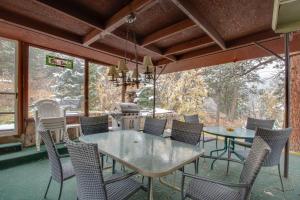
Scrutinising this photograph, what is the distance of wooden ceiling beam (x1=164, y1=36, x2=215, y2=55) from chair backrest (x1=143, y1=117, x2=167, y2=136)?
1.63 metres

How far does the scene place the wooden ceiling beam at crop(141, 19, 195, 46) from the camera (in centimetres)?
251

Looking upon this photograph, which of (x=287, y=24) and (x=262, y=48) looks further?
(x=262, y=48)

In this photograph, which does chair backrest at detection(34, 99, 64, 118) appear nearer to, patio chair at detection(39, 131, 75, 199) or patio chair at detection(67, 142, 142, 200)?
patio chair at detection(39, 131, 75, 199)

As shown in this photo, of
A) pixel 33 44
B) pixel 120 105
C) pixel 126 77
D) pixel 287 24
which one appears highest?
pixel 33 44

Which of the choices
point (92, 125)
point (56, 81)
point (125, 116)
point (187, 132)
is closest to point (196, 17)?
point (187, 132)

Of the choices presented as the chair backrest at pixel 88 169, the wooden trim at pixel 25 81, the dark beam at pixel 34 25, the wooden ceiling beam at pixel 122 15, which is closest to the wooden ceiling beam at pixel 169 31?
the wooden ceiling beam at pixel 122 15

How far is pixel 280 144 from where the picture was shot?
7.24 feet

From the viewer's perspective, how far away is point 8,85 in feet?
11.2

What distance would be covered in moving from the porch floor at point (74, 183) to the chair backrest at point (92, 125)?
0.74 meters

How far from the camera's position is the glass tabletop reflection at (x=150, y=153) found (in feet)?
4.47

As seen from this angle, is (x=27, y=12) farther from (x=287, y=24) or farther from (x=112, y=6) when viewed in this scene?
(x=287, y=24)

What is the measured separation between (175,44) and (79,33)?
1.94 m

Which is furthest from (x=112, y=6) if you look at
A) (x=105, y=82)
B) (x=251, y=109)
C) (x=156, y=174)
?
(x=251, y=109)

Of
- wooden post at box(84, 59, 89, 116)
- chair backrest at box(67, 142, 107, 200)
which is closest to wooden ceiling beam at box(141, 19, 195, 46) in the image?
wooden post at box(84, 59, 89, 116)
